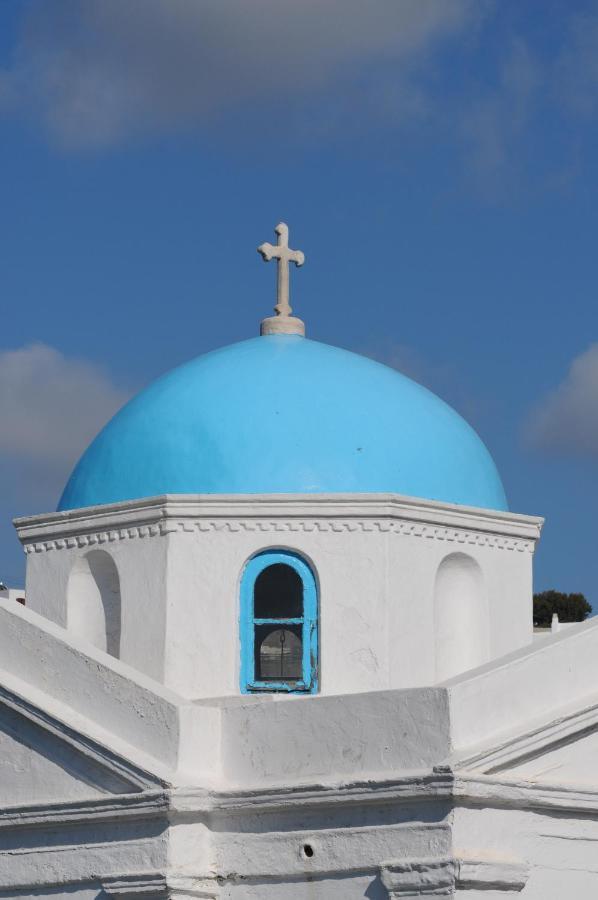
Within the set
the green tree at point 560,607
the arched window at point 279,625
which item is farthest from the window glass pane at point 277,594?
the green tree at point 560,607

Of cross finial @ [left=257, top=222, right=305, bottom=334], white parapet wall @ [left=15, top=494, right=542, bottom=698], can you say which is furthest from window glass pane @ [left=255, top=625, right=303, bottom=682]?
cross finial @ [left=257, top=222, right=305, bottom=334]

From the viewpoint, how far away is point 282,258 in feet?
57.2

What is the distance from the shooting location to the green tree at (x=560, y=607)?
55812 mm

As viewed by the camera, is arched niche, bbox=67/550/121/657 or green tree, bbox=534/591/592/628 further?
green tree, bbox=534/591/592/628

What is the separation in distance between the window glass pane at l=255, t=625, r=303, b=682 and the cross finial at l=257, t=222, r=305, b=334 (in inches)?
118

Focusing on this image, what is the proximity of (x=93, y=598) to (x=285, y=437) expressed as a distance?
236cm

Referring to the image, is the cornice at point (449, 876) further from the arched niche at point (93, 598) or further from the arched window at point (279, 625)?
the arched niche at point (93, 598)

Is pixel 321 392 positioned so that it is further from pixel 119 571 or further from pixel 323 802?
pixel 323 802

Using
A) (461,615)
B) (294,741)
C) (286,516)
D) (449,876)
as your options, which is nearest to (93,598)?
(286,516)

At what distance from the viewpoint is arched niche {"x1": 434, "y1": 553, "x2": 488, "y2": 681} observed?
1580 cm

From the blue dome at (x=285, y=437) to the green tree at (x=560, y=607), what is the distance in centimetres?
3966

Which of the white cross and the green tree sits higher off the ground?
the green tree

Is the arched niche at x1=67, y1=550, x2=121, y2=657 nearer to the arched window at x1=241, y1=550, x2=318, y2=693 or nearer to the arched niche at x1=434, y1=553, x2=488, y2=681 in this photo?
the arched window at x1=241, y1=550, x2=318, y2=693

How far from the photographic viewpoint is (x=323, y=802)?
12031 millimetres
